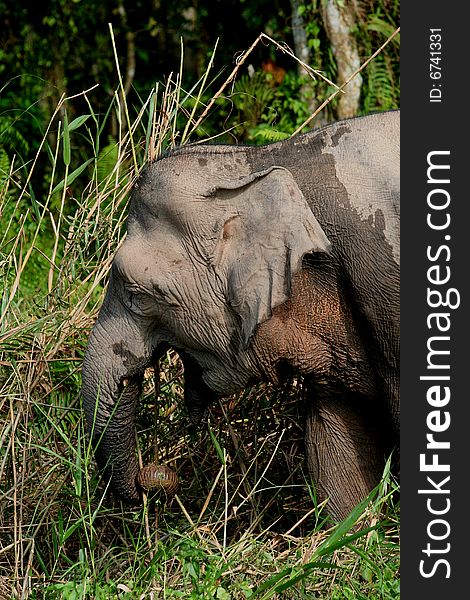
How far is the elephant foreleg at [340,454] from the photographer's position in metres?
4.26

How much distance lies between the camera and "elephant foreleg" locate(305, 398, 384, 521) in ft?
14.0

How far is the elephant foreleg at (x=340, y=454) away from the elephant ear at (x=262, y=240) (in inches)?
27.0

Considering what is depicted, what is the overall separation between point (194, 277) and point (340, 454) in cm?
93

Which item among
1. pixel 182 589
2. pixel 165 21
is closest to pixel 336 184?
pixel 182 589

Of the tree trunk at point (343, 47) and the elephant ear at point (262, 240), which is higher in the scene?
the tree trunk at point (343, 47)

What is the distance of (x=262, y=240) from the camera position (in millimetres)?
3643

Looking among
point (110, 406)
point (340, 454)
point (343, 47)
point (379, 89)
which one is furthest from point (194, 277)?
point (343, 47)

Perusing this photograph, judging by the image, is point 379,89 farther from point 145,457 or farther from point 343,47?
point 145,457

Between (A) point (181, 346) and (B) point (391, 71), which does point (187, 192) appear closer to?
(A) point (181, 346)

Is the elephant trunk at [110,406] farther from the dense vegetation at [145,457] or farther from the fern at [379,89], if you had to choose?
the fern at [379,89]

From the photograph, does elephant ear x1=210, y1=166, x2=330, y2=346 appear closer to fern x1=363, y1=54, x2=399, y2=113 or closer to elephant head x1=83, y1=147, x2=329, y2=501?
elephant head x1=83, y1=147, x2=329, y2=501

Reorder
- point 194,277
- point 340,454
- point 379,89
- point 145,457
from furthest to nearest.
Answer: point 379,89 → point 145,457 → point 340,454 → point 194,277

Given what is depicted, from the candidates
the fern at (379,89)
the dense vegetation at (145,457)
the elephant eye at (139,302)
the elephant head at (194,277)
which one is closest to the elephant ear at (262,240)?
the elephant head at (194,277)

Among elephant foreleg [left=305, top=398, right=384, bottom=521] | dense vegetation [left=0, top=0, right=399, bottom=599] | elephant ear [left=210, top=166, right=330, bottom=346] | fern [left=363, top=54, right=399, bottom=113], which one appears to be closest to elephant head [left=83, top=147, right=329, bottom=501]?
elephant ear [left=210, top=166, right=330, bottom=346]
